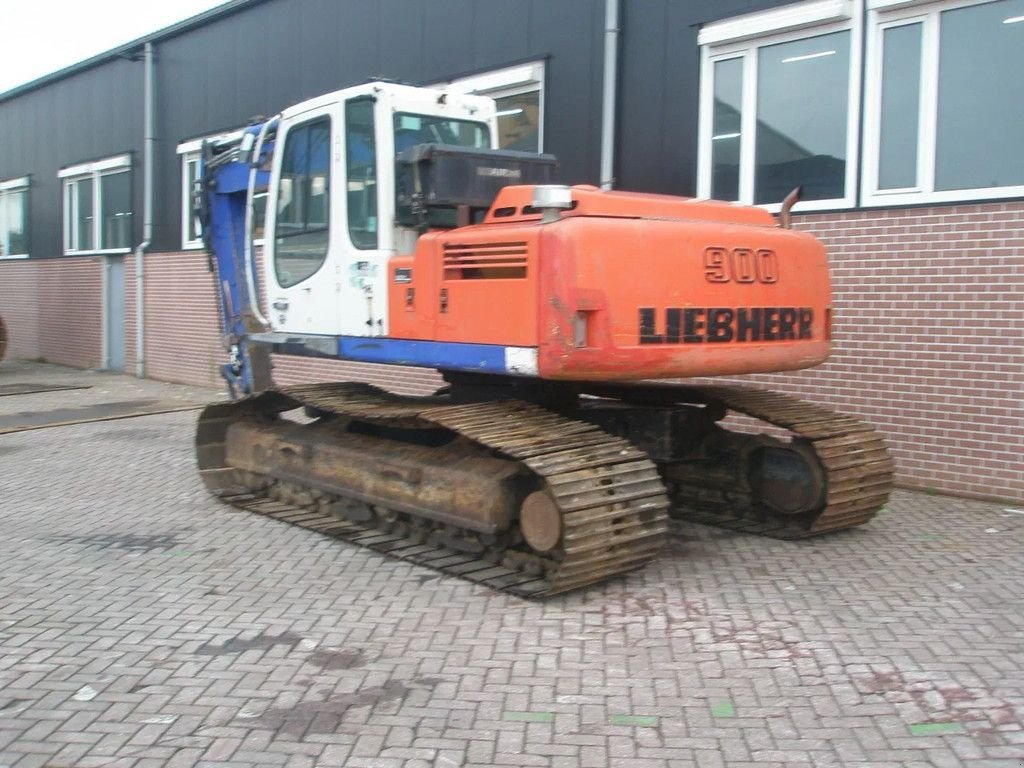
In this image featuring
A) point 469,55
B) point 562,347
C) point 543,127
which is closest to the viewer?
point 562,347

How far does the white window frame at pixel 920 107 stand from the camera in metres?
7.77

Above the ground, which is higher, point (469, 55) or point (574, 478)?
point (469, 55)

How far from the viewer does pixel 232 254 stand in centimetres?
859

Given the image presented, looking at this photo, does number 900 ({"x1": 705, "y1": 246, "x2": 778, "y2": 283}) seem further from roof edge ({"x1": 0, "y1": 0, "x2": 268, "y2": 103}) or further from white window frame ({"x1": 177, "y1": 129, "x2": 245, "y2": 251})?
white window frame ({"x1": 177, "y1": 129, "x2": 245, "y2": 251})

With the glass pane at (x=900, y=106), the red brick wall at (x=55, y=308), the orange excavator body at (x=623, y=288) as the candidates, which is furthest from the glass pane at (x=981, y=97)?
the red brick wall at (x=55, y=308)

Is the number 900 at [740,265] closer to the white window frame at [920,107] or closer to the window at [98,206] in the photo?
the white window frame at [920,107]

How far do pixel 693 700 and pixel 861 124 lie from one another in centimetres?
579

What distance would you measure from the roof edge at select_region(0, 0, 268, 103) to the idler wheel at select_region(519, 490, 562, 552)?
Result: 11630 mm

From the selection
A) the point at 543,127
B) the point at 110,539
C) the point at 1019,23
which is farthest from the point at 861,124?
the point at 110,539

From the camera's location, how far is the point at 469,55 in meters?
11.6

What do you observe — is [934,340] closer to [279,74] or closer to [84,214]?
[279,74]

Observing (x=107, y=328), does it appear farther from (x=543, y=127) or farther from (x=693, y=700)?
(x=693, y=700)

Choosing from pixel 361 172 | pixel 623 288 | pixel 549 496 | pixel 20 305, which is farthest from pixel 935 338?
pixel 20 305

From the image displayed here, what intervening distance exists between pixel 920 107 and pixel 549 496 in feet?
16.0
